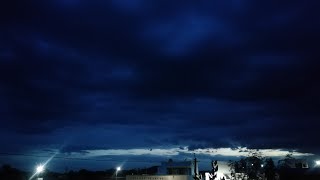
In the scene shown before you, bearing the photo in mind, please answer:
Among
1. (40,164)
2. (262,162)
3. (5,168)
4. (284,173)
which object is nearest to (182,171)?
(262,162)

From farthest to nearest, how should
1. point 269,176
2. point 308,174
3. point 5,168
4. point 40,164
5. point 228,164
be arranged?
point 5,168, point 228,164, point 269,176, point 308,174, point 40,164

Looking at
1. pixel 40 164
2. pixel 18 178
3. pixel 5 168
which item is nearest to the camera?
pixel 40 164

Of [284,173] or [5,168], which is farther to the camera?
[5,168]

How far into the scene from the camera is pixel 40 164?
55.6 metres

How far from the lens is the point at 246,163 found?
87312 millimetres

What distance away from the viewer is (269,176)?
7069cm

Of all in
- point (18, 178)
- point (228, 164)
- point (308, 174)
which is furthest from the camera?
point (18, 178)

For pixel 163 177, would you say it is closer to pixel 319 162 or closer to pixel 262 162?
pixel 262 162

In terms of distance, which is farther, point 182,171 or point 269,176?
point 182,171

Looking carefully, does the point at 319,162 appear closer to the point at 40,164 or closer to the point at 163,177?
the point at 163,177

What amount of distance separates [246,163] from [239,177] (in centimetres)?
813

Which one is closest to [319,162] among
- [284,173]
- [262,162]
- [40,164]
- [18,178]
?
[262,162]

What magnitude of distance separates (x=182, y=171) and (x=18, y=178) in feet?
132

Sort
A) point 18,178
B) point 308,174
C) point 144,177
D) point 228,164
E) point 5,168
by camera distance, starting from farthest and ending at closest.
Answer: point 5,168, point 18,178, point 228,164, point 144,177, point 308,174
